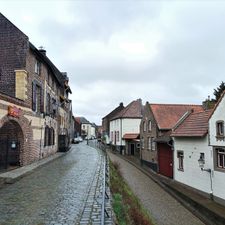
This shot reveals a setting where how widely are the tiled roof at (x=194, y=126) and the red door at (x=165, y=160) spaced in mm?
2985

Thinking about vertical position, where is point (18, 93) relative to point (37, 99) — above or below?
below

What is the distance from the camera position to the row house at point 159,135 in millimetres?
26516

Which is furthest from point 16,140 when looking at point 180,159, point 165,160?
point 165,160

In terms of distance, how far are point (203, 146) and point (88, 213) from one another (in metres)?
13.0

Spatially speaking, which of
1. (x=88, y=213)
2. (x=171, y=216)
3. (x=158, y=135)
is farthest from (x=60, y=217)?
(x=158, y=135)

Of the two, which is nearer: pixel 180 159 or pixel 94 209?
pixel 94 209

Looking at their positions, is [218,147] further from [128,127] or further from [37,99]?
[128,127]

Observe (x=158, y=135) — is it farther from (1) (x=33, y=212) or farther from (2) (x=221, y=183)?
(1) (x=33, y=212)

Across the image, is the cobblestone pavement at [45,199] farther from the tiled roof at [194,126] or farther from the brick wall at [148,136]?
the brick wall at [148,136]

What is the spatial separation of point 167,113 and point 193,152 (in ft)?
36.9

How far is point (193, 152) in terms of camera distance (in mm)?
20531

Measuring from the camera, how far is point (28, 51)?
18.7m

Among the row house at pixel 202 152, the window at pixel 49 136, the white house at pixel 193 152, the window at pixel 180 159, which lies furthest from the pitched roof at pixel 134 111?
the window at pixel 180 159

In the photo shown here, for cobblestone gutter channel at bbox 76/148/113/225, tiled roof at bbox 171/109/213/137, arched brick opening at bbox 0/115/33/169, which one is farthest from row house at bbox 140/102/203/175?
cobblestone gutter channel at bbox 76/148/113/225
